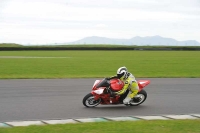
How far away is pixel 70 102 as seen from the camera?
1247cm

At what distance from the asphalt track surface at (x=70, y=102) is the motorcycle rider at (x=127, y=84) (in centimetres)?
36

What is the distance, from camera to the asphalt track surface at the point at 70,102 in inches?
415

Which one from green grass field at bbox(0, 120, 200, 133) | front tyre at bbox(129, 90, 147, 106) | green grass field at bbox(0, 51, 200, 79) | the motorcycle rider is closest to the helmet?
the motorcycle rider

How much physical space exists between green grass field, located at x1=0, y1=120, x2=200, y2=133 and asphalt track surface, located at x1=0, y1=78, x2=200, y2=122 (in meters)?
1.44

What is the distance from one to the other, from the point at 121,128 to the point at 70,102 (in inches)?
171

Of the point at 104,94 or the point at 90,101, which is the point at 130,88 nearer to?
the point at 104,94

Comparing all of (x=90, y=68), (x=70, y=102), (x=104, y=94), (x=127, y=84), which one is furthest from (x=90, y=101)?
(x=90, y=68)

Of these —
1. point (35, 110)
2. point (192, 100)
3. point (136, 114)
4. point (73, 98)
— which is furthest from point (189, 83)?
point (35, 110)

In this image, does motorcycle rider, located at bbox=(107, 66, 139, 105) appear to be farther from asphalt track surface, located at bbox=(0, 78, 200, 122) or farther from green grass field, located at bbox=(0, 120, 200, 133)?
green grass field, located at bbox=(0, 120, 200, 133)

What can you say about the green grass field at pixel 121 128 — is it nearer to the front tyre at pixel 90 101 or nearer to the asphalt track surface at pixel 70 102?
the asphalt track surface at pixel 70 102

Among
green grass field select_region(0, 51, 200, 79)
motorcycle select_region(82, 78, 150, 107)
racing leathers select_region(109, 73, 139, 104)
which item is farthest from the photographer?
green grass field select_region(0, 51, 200, 79)

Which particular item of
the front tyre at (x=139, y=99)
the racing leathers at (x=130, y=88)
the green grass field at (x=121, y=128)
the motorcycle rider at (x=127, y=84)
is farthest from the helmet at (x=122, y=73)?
the green grass field at (x=121, y=128)

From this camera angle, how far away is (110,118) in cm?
984

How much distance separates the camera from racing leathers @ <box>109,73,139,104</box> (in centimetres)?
1154
